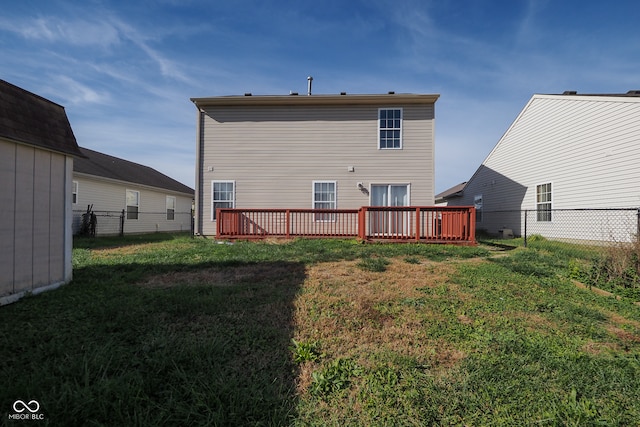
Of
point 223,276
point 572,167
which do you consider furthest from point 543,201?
point 223,276

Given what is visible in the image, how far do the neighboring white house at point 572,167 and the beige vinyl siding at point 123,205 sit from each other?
17.5m

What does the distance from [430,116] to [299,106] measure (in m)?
4.89

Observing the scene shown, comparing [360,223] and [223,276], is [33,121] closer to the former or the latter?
[223,276]

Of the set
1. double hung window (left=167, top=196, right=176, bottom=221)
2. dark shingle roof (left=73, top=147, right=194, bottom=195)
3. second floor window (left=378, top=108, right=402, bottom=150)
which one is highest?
second floor window (left=378, top=108, right=402, bottom=150)

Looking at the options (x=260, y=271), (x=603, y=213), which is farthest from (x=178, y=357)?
(x=603, y=213)

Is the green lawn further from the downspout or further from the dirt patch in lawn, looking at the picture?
the downspout

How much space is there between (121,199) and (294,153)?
9906mm

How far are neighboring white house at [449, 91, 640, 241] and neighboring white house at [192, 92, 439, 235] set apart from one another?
4.83 meters

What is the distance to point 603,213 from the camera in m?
8.97

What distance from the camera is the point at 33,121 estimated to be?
3.79 metres

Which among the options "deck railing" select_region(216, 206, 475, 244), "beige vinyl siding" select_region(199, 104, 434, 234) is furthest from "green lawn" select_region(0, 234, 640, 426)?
"beige vinyl siding" select_region(199, 104, 434, 234)

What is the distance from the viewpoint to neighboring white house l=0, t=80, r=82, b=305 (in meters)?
3.40

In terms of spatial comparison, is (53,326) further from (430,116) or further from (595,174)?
(595,174)

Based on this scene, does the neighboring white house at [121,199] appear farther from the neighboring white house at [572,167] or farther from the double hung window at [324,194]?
the neighboring white house at [572,167]
